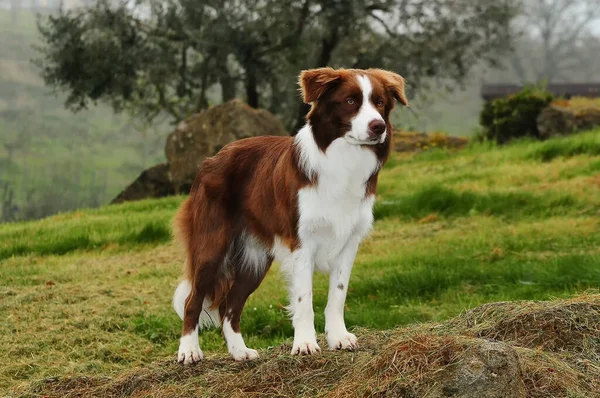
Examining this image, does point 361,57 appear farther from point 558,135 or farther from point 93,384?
point 93,384

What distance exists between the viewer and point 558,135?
19250 millimetres

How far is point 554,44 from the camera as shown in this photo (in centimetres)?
5159

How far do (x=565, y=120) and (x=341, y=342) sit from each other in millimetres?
15120

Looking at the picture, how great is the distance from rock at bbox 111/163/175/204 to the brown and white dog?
13086 millimetres

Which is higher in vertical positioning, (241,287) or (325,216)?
(325,216)

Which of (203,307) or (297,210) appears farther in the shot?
(203,307)

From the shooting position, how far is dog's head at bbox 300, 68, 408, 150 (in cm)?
516

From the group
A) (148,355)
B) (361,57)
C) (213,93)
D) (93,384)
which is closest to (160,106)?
(213,93)

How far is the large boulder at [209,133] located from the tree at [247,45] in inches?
111

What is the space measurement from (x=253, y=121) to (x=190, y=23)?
4260 millimetres

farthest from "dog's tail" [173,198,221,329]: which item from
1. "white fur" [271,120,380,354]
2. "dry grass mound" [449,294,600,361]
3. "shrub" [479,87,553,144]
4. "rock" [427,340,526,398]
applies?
"shrub" [479,87,553,144]

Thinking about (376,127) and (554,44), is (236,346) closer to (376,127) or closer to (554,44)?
(376,127)

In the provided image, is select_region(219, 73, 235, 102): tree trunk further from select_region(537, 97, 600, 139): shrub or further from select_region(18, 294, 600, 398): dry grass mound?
select_region(18, 294, 600, 398): dry grass mound

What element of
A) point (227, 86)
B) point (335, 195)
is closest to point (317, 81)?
point (335, 195)
